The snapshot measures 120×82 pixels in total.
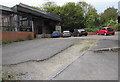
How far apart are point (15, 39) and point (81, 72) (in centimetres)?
1268

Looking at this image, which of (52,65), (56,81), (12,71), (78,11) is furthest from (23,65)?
(78,11)

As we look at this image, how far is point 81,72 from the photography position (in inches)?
172

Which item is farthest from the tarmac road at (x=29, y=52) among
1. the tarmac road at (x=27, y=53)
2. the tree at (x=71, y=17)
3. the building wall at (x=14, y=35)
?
the tree at (x=71, y=17)

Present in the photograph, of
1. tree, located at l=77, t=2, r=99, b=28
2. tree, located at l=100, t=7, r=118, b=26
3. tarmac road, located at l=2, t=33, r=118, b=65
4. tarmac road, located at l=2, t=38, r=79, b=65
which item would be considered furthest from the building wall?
tree, located at l=100, t=7, r=118, b=26

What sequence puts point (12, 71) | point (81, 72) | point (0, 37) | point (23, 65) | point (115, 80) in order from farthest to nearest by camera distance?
point (0, 37), point (23, 65), point (12, 71), point (81, 72), point (115, 80)

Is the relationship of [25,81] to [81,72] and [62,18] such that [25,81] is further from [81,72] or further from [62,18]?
[62,18]

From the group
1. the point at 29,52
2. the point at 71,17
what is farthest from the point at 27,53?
the point at 71,17

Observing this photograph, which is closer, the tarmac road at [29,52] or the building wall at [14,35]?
the tarmac road at [29,52]

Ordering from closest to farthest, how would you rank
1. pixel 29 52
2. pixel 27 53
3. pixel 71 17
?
pixel 27 53
pixel 29 52
pixel 71 17

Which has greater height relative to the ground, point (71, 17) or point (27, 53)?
point (71, 17)

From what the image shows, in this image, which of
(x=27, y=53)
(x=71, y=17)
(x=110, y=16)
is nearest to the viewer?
(x=27, y=53)

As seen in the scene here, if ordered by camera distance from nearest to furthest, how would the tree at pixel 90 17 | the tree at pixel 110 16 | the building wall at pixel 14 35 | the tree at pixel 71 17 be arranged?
the building wall at pixel 14 35 < the tree at pixel 71 17 < the tree at pixel 90 17 < the tree at pixel 110 16

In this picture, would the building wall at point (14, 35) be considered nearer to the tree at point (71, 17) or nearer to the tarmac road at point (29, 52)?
the tarmac road at point (29, 52)

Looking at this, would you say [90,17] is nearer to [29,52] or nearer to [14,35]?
[14,35]
